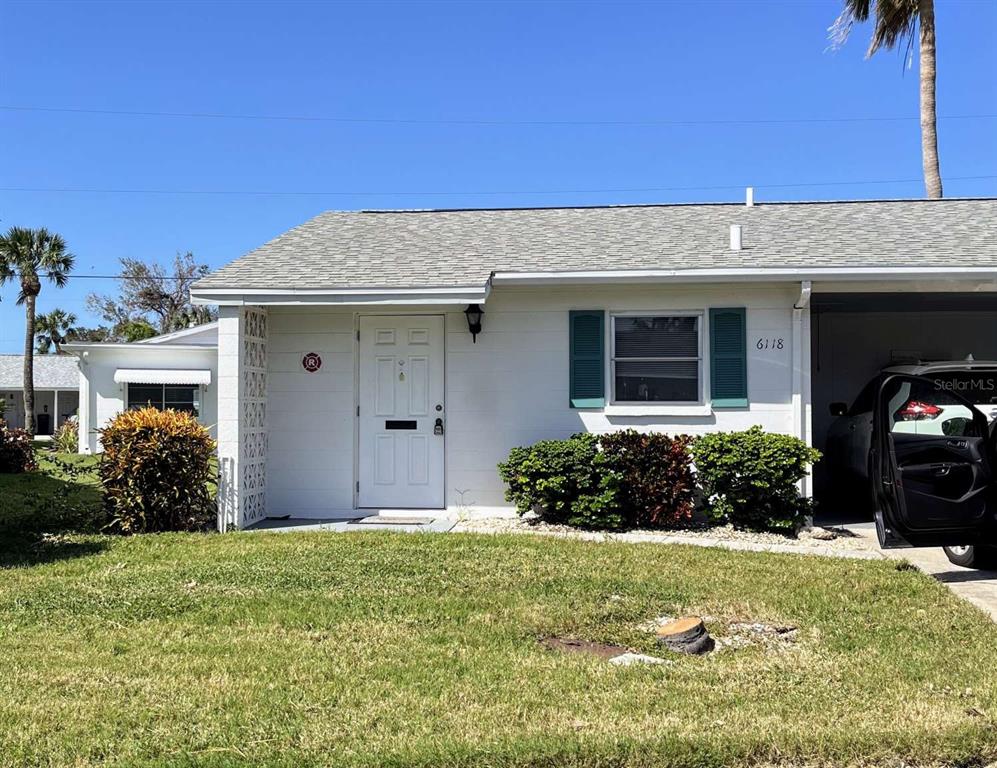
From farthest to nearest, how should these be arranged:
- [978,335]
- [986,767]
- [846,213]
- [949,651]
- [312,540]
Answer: [978,335] < [846,213] < [312,540] < [949,651] < [986,767]

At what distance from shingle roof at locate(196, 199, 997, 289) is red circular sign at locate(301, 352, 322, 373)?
38.6 inches

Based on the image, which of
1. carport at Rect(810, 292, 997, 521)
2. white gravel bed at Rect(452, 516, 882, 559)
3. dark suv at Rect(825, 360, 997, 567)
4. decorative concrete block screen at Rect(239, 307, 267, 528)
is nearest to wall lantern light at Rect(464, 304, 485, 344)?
white gravel bed at Rect(452, 516, 882, 559)

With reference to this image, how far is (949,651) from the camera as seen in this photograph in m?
4.84

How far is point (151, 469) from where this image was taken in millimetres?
8750

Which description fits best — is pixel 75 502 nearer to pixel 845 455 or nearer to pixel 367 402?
pixel 367 402

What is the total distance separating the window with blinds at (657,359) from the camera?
31.7ft

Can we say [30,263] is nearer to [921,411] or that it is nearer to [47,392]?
[47,392]

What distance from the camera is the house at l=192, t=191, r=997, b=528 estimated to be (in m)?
9.23

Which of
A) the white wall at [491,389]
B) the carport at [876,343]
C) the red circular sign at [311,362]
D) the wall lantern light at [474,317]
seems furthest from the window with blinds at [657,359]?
the carport at [876,343]

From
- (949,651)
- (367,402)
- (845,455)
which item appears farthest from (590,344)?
(949,651)

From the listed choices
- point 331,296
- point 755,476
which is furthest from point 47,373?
A: point 755,476

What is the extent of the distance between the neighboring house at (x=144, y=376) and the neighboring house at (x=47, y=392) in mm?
17799

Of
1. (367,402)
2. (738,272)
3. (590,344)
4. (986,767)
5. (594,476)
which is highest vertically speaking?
(738,272)

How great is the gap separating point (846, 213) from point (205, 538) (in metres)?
9.38
